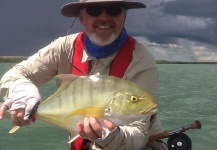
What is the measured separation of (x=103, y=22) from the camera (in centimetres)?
438

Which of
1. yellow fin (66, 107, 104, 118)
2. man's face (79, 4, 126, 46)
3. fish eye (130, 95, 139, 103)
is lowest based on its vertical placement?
yellow fin (66, 107, 104, 118)

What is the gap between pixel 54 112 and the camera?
136 inches

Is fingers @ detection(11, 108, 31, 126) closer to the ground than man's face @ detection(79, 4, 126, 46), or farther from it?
closer to the ground

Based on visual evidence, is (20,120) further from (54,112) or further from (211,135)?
(211,135)

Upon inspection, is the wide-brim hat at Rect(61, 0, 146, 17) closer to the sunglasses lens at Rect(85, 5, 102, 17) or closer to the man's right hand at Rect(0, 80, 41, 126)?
the sunglasses lens at Rect(85, 5, 102, 17)

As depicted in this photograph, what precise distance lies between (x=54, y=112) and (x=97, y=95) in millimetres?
435

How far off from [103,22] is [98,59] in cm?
42

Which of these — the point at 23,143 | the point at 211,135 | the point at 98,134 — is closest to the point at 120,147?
the point at 98,134

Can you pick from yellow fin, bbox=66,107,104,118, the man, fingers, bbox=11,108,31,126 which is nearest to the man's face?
the man

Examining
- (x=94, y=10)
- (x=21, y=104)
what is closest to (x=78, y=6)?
(x=94, y=10)

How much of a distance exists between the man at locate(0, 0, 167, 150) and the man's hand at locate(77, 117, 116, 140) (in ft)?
1.46

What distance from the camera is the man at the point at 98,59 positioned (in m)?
4.25

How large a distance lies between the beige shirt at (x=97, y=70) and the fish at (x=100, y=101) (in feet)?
2.19

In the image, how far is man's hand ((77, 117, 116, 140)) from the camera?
3320mm
